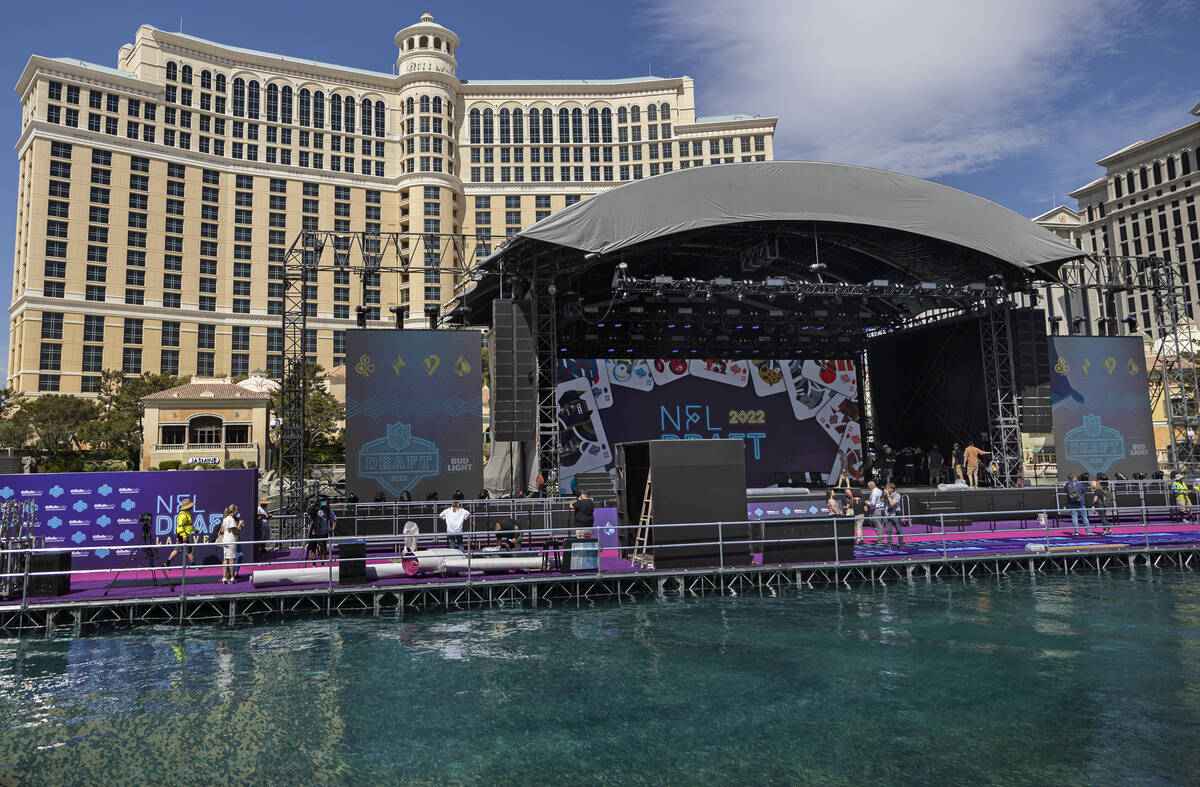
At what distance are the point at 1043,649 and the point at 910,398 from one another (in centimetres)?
2833

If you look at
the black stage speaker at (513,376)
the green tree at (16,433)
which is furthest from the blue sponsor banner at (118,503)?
the green tree at (16,433)

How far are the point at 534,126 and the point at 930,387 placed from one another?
281 ft

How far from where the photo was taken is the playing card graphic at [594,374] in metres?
34.0

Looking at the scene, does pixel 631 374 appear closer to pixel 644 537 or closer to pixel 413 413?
pixel 413 413

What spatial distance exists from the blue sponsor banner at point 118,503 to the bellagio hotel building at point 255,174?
78.1 meters

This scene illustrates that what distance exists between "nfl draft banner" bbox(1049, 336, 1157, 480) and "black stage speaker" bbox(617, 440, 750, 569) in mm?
20562

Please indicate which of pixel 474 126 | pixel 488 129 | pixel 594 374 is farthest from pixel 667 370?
pixel 474 126

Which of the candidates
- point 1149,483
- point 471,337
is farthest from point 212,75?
point 1149,483

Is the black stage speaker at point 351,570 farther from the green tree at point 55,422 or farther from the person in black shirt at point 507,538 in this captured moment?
the green tree at point 55,422

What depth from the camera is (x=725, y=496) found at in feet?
55.3

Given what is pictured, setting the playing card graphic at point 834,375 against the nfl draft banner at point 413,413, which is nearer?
the nfl draft banner at point 413,413

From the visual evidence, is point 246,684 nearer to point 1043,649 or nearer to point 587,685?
point 587,685

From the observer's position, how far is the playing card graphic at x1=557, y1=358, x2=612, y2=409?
112ft

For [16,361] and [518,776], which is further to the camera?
[16,361]
